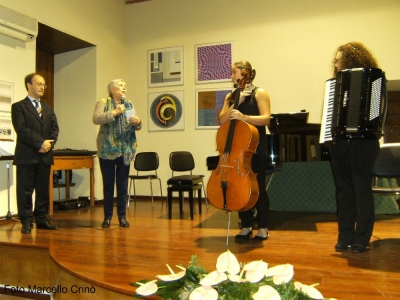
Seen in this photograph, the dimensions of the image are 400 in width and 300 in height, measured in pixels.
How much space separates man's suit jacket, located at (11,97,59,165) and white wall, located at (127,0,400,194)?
3.14m

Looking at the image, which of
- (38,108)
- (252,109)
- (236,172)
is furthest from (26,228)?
(252,109)

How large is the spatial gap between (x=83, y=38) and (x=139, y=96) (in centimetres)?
144

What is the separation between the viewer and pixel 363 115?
96.5 inches

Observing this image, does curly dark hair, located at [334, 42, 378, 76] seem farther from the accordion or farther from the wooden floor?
the wooden floor

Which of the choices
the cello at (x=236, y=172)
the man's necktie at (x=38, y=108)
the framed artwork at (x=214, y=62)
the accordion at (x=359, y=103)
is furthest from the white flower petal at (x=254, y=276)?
the framed artwork at (x=214, y=62)

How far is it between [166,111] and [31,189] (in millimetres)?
3408

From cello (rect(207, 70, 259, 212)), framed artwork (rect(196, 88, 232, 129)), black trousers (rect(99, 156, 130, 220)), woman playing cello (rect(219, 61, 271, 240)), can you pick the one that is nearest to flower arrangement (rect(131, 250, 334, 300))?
cello (rect(207, 70, 259, 212))

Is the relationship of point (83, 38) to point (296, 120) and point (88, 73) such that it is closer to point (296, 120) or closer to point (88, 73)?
point (88, 73)

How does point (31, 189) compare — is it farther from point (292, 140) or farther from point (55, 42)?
point (55, 42)

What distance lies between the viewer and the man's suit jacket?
3465mm

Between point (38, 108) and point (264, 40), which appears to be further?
point (264, 40)

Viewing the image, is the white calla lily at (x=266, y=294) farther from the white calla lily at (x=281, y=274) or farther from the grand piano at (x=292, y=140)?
the grand piano at (x=292, y=140)

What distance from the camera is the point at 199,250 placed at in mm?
2775

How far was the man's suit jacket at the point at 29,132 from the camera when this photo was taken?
Answer: 3.46 meters
